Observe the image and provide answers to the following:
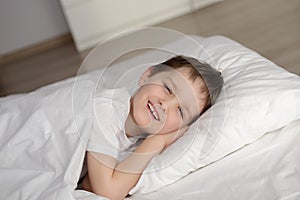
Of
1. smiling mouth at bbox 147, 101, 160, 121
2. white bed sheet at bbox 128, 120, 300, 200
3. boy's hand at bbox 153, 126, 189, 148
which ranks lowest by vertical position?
white bed sheet at bbox 128, 120, 300, 200

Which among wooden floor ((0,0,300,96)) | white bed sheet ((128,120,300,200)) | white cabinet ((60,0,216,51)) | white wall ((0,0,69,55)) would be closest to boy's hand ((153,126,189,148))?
white bed sheet ((128,120,300,200))

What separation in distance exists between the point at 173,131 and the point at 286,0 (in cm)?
211

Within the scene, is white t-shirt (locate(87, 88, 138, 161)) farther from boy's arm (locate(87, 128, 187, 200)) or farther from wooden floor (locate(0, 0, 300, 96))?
wooden floor (locate(0, 0, 300, 96))

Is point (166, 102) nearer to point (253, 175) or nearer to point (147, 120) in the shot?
point (147, 120)

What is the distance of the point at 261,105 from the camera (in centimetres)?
130

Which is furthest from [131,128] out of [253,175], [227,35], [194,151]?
[227,35]

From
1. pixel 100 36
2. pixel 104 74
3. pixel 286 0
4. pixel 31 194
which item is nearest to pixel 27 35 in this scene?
pixel 100 36

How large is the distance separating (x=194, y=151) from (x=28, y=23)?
2649mm

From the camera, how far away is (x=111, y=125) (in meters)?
1.29

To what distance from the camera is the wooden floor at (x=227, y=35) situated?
101 inches

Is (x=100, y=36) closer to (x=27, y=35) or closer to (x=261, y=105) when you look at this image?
(x=27, y=35)

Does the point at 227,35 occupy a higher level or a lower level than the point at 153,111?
lower

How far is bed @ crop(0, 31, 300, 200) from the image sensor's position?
1.17m

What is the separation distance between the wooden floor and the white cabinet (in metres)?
0.08
